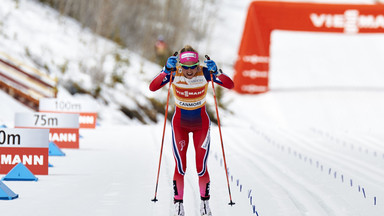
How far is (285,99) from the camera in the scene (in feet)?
72.0

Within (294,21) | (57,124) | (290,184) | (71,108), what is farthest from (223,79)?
(294,21)

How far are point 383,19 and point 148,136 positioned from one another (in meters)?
10.1

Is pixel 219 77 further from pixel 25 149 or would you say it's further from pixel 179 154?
→ pixel 25 149

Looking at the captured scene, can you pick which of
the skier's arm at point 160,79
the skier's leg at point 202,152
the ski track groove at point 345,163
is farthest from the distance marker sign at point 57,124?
the skier's leg at point 202,152

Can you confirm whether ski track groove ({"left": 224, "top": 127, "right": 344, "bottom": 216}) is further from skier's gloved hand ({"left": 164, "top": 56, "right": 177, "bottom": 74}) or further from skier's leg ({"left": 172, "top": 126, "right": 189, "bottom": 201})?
skier's gloved hand ({"left": 164, "top": 56, "right": 177, "bottom": 74})

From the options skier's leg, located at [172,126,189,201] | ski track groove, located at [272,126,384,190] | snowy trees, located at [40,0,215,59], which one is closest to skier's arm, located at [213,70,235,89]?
skier's leg, located at [172,126,189,201]

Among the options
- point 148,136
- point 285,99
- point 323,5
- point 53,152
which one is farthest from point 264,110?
point 53,152

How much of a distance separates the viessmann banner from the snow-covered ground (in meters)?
1.76

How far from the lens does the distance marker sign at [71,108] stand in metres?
13.0

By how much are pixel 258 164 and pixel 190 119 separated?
440cm

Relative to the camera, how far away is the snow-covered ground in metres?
6.46

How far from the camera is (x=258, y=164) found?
32.9ft

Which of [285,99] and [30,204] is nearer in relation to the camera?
[30,204]

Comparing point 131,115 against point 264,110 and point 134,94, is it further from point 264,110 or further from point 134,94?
point 264,110
